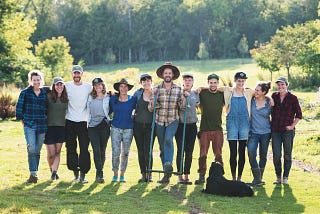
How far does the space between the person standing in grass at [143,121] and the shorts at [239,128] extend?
1526 millimetres

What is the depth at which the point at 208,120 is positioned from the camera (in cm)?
989

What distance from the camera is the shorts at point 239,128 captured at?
9.70 meters

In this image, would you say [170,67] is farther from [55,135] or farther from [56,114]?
[55,135]

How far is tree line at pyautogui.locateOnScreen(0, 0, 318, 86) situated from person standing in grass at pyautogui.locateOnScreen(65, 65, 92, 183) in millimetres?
70843

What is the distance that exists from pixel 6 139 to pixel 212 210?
11.4 meters

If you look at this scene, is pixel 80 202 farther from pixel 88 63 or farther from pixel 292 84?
pixel 88 63

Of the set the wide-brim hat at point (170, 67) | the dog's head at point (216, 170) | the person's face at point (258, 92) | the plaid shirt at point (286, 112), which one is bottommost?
the dog's head at point (216, 170)

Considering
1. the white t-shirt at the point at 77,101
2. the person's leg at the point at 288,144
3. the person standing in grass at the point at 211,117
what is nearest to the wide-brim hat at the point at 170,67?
the person standing in grass at the point at 211,117

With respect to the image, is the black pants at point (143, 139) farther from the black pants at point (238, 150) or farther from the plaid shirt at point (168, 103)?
the black pants at point (238, 150)

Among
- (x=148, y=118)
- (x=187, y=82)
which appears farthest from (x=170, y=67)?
(x=148, y=118)

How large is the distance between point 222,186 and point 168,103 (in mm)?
1749

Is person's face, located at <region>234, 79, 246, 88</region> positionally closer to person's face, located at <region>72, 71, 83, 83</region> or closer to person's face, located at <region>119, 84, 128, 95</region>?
person's face, located at <region>119, 84, 128, 95</region>

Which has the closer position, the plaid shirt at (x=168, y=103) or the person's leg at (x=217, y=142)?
the plaid shirt at (x=168, y=103)

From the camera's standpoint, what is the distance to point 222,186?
895 cm
